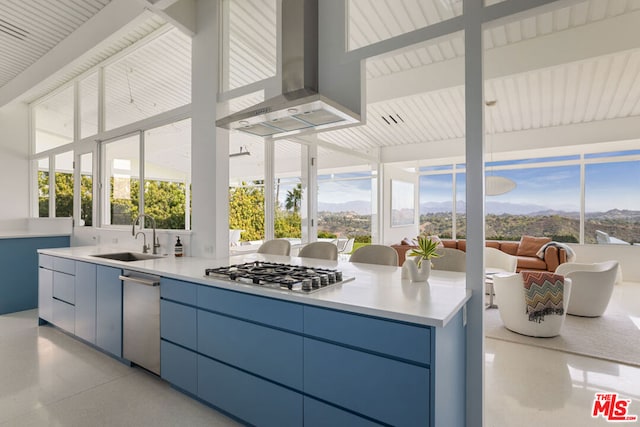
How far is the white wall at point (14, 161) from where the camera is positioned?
18.4ft

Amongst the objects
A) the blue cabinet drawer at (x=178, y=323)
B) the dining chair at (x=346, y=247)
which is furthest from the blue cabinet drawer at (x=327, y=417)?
the dining chair at (x=346, y=247)

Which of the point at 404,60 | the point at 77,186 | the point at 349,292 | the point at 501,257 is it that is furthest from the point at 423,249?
the point at 77,186

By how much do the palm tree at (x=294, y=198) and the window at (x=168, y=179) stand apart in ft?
4.31

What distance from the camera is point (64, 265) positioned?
3266 mm

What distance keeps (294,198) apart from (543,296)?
319 centimetres

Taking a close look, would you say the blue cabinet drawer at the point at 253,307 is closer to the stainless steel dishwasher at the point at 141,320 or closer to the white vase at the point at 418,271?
the stainless steel dishwasher at the point at 141,320

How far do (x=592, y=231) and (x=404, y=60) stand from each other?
19.7ft

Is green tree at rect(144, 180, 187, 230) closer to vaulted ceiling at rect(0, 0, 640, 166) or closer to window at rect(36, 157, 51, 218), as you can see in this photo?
vaulted ceiling at rect(0, 0, 640, 166)

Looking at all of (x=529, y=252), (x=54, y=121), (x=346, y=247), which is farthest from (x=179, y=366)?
(x=529, y=252)

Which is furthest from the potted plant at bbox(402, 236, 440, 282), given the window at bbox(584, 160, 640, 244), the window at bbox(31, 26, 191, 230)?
the window at bbox(584, 160, 640, 244)

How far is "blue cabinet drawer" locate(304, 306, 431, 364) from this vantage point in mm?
1277

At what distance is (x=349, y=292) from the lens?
5.46 ft
